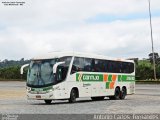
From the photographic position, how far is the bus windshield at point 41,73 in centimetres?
2733

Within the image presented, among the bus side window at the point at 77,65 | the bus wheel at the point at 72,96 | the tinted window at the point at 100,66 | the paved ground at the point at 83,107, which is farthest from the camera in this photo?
the tinted window at the point at 100,66

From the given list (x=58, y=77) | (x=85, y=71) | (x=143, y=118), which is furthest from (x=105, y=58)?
(x=143, y=118)

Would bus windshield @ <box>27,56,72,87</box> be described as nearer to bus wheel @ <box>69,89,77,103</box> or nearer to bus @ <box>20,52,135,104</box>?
bus @ <box>20,52,135,104</box>

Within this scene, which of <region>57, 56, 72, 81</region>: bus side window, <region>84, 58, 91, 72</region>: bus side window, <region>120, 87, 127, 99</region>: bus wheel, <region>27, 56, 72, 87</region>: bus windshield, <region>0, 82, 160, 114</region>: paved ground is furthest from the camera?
<region>120, 87, 127, 99</region>: bus wheel

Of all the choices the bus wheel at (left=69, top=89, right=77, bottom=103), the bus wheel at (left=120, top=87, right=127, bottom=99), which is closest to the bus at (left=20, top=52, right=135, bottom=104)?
the bus wheel at (left=69, top=89, right=77, bottom=103)

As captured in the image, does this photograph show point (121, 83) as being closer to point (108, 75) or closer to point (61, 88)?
point (108, 75)

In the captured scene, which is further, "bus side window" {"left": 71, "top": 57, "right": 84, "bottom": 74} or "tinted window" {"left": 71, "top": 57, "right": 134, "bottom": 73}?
"tinted window" {"left": 71, "top": 57, "right": 134, "bottom": 73}

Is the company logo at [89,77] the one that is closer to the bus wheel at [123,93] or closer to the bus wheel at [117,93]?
the bus wheel at [117,93]

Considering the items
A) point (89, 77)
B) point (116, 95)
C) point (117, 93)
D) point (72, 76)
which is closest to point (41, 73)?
point (72, 76)

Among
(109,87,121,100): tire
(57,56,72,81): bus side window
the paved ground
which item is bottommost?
the paved ground

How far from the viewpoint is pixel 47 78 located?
89.8ft

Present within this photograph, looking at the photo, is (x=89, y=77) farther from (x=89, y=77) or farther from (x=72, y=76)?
(x=72, y=76)

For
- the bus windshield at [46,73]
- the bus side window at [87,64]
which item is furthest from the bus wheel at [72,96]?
the bus side window at [87,64]

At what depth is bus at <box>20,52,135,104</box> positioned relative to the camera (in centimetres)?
2733
